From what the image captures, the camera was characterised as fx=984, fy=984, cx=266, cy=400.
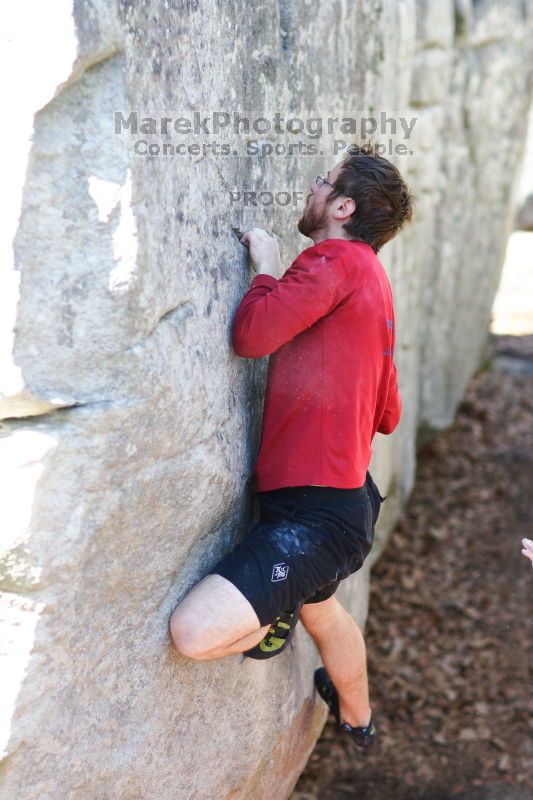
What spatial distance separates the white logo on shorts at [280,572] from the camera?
2490 millimetres

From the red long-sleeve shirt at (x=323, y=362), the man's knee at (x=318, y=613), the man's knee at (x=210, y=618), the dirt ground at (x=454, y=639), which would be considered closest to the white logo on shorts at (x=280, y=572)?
the man's knee at (x=210, y=618)

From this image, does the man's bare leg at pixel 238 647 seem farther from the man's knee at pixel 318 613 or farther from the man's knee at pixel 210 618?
the man's knee at pixel 318 613

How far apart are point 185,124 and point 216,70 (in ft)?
0.71

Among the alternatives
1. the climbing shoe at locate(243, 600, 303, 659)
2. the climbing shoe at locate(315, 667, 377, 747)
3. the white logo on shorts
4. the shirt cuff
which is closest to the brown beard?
the shirt cuff

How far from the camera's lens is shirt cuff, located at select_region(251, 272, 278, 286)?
250cm

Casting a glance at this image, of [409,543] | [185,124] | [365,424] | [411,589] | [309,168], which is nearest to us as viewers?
[185,124]

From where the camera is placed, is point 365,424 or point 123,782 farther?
point 365,424

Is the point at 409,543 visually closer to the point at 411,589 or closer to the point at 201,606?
the point at 411,589

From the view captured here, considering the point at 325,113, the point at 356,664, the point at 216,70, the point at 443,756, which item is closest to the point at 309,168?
the point at 325,113

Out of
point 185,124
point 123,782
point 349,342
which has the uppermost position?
point 185,124

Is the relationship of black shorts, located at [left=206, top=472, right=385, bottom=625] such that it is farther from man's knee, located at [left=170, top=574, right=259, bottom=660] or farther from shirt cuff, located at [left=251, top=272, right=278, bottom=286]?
shirt cuff, located at [left=251, top=272, right=278, bottom=286]

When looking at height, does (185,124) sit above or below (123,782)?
above

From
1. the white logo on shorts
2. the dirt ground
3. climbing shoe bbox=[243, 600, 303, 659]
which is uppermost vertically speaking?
the white logo on shorts

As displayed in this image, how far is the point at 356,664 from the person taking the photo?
310 centimetres
